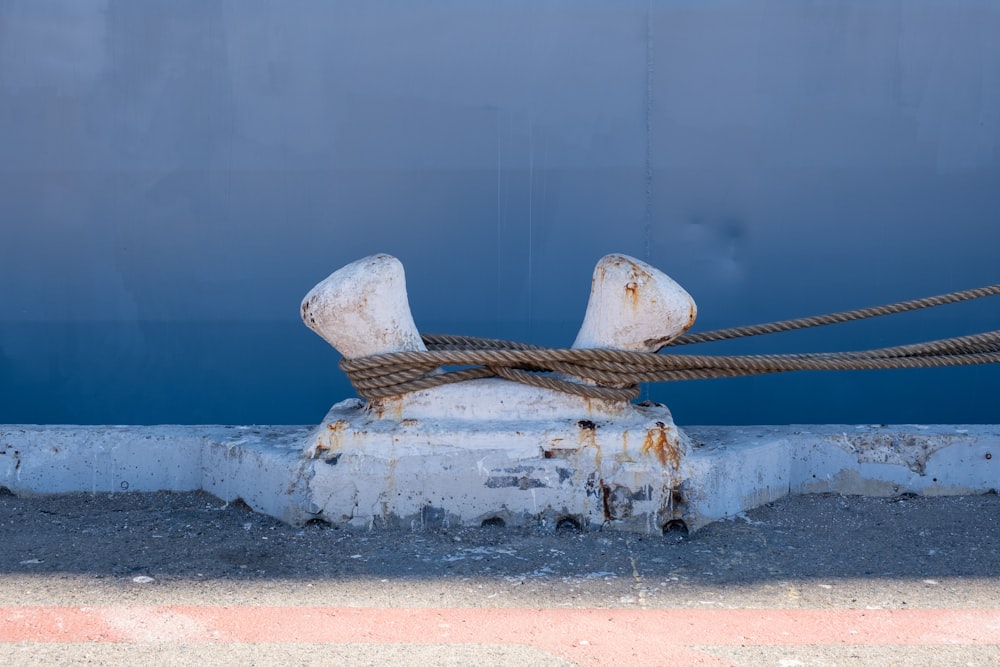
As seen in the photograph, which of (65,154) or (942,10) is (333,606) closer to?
(65,154)

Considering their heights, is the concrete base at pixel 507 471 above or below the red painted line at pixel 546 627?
above

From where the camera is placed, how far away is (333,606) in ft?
7.70

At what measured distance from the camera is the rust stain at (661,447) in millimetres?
2840

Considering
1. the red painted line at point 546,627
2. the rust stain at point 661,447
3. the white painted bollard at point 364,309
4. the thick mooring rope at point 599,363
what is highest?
the white painted bollard at point 364,309

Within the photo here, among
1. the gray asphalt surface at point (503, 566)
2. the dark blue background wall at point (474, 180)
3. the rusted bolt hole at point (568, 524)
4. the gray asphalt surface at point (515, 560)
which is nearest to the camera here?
the gray asphalt surface at point (503, 566)

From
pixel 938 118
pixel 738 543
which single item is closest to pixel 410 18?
pixel 938 118

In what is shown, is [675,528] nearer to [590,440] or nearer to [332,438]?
[590,440]

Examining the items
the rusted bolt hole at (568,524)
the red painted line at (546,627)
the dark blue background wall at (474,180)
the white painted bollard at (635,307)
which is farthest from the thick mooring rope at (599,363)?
the dark blue background wall at (474,180)

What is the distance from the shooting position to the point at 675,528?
286 centimetres

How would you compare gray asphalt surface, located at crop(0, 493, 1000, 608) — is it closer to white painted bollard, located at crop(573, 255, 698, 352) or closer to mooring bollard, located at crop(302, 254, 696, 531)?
mooring bollard, located at crop(302, 254, 696, 531)

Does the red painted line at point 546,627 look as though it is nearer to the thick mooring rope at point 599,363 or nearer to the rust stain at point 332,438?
the rust stain at point 332,438

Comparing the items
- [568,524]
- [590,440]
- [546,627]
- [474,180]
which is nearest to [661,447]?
[590,440]

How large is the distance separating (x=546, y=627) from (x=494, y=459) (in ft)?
2.21

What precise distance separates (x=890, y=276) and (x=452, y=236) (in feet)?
5.47
